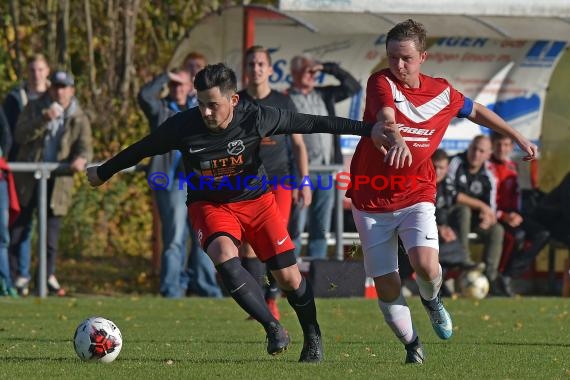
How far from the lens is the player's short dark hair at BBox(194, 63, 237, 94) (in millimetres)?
8664

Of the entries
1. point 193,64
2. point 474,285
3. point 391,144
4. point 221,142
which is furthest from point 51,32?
point 391,144

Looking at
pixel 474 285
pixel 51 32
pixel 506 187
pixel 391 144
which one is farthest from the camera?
pixel 51 32

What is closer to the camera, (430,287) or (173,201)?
(430,287)

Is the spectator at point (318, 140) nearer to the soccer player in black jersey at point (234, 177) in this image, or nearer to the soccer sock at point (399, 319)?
the soccer player in black jersey at point (234, 177)

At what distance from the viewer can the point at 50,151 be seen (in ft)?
49.5

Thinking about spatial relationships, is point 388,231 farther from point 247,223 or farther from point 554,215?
point 554,215

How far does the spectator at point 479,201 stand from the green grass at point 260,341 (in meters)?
0.90

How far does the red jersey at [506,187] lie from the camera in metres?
16.6

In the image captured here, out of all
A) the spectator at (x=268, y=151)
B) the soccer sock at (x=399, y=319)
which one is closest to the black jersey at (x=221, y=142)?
the soccer sock at (x=399, y=319)

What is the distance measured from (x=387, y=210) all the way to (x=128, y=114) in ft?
39.0

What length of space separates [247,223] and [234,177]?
304 mm

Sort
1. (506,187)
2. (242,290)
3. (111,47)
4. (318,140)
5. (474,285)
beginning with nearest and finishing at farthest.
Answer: (242,290), (318,140), (474,285), (506,187), (111,47)

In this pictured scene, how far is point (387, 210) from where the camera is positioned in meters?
8.84

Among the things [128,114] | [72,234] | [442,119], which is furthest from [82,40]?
[442,119]
